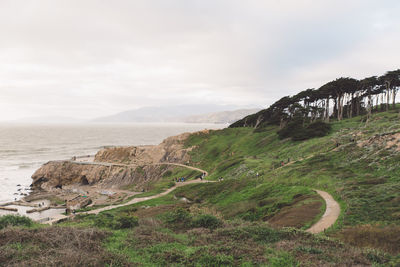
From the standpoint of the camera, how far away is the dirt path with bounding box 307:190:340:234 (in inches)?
635

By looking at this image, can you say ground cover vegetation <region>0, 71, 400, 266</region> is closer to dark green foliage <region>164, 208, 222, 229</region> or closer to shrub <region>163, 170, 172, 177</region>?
dark green foliage <region>164, 208, 222, 229</region>

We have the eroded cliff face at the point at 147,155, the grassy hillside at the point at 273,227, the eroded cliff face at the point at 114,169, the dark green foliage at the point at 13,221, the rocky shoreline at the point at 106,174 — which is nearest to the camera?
the grassy hillside at the point at 273,227

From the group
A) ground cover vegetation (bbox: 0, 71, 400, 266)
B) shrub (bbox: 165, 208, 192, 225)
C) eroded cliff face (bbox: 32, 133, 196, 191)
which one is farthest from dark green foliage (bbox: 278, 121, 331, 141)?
shrub (bbox: 165, 208, 192, 225)

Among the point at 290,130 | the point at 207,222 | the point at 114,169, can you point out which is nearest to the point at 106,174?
the point at 114,169

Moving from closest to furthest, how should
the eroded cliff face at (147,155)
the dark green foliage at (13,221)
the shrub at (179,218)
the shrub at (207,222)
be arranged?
1. the dark green foliage at (13,221)
2. the shrub at (207,222)
3. the shrub at (179,218)
4. the eroded cliff face at (147,155)

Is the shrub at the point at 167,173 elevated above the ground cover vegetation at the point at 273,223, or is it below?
below

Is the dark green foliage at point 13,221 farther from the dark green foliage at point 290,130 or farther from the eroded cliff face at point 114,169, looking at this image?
the dark green foliage at point 290,130

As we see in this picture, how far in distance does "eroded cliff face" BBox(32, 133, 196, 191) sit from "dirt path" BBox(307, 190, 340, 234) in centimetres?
5248

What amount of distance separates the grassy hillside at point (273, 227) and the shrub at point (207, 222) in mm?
75

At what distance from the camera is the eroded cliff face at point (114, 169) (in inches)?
2734

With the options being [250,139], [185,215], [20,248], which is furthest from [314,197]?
[250,139]

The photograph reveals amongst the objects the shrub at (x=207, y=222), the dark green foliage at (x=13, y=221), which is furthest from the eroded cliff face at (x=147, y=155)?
the dark green foliage at (x=13, y=221)

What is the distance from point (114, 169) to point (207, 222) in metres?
63.3

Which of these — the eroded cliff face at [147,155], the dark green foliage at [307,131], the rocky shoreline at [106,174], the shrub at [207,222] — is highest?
the dark green foliage at [307,131]
